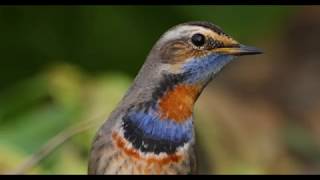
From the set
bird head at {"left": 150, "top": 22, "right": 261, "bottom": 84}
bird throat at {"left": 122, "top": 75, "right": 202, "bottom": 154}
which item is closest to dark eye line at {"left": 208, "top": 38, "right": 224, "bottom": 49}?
bird head at {"left": 150, "top": 22, "right": 261, "bottom": 84}

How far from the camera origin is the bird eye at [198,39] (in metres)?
3.85

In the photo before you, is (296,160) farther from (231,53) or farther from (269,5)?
(231,53)

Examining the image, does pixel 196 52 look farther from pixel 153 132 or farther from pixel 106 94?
pixel 106 94

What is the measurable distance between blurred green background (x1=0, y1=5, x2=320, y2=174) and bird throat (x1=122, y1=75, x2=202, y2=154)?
1038 millimetres

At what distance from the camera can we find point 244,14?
7133mm

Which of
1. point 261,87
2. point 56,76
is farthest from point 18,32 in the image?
point 261,87

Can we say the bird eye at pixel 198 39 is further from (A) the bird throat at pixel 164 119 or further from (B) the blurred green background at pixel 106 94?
(B) the blurred green background at pixel 106 94

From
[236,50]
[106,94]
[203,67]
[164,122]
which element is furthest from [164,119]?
[106,94]

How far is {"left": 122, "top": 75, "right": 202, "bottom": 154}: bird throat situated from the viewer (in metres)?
3.79

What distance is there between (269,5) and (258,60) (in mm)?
2358

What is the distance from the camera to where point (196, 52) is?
3869 millimetres

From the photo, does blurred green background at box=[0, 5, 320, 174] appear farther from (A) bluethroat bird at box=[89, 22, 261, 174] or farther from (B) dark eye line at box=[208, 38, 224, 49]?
(B) dark eye line at box=[208, 38, 224, 49]

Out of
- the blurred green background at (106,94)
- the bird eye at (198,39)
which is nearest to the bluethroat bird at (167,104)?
the bird eye at (198,39)

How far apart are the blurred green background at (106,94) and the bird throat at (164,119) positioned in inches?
40.9
